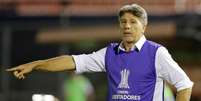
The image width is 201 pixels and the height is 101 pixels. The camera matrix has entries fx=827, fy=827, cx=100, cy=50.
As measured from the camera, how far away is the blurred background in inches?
620

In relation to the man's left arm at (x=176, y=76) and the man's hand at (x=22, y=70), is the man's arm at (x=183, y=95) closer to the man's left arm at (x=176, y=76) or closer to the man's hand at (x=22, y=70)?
the man's left arm at (x=176, y=76)

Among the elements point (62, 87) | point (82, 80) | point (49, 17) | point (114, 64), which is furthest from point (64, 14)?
point (114, 64)

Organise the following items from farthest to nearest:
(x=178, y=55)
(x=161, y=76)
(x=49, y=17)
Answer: (x=178, y=55), (x=49, y=17), (x=161, y=76)

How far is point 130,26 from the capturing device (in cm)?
634

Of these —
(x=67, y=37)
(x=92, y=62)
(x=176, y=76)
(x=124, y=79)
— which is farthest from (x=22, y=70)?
(x=67, y=37)

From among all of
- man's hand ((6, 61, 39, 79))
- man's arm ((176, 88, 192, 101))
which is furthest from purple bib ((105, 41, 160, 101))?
man's hand ((6, 61, 39, 79))

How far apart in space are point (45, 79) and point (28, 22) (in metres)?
1.19

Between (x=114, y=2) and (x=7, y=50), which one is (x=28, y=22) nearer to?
(x=7, y=50)

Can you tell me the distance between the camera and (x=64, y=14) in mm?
16172

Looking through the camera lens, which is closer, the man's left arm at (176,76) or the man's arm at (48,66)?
the man's left arm at (176,76)

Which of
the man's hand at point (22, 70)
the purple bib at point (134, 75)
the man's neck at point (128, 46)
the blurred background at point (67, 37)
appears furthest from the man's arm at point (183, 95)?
the blurred background at point (67, 37)

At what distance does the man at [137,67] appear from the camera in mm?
6277

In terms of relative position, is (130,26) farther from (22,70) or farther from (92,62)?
(22,70)

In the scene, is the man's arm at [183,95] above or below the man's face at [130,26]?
A: below
